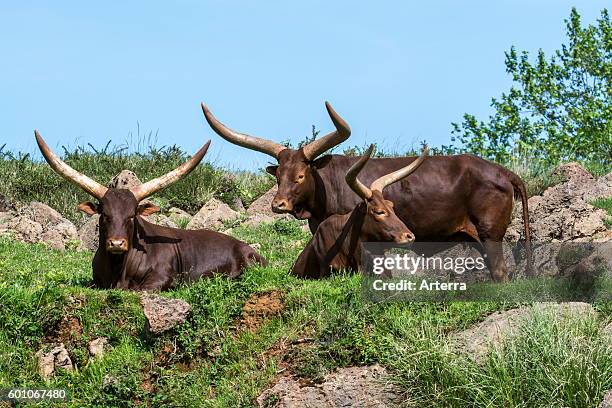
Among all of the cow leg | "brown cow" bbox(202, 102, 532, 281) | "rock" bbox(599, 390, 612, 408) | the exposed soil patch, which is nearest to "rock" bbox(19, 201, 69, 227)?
"brown cow" bbox(202, 102, 532, 281)

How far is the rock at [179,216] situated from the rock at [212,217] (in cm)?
40

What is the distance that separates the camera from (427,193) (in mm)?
Result: 14797

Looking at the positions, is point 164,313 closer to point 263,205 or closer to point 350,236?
point 350,236

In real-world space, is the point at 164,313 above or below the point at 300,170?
below

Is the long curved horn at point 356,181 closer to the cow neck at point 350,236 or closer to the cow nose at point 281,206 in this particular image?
the cow neck at point 350,236

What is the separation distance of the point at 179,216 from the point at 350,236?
288 inches

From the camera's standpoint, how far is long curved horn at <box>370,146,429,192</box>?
1395 centimetres

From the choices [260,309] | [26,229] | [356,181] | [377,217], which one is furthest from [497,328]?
[26,229]

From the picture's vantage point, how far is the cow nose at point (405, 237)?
13.1m

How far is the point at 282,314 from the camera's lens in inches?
479

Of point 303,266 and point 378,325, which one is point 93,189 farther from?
point 378,325

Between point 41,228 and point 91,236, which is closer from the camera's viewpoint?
point 91,236

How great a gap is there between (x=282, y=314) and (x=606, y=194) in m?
9.04

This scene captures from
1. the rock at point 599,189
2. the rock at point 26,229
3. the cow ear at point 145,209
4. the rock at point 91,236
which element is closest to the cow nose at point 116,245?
the cow ear at point 145,209
